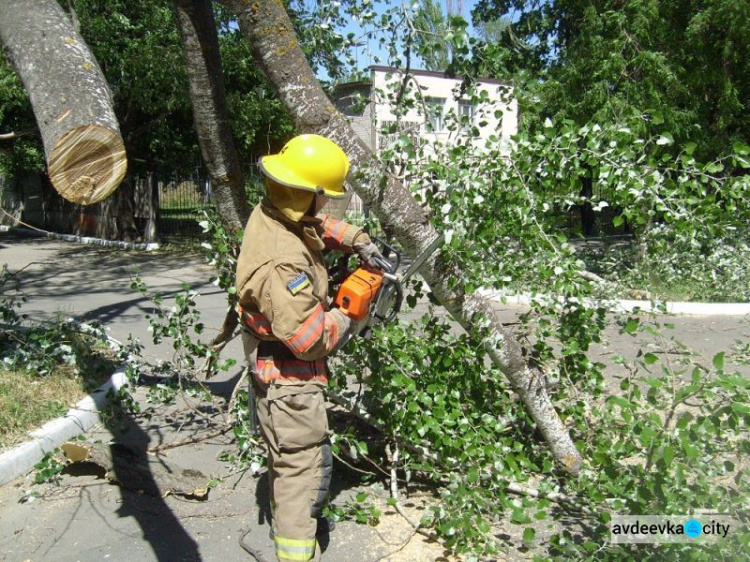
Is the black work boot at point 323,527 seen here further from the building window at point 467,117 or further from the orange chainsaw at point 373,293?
the building window at point 467,117

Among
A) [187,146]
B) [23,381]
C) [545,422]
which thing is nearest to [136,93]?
[187,146]

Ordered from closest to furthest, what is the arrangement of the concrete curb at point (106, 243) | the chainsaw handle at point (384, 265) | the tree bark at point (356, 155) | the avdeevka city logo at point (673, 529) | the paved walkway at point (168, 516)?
the avdeevka city logo at point (673, 529) < the chainsaw handle at point (384, 265) < the paved walkway at point (168, 516) < the tree bark at point (356, 155) < the concrete curb at point (106, 243)

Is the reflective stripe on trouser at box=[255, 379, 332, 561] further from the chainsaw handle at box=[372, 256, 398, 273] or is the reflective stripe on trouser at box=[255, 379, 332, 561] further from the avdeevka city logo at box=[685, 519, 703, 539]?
the avdeevka city logo at box=[685, 519, 703, 539]

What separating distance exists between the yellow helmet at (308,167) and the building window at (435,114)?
1.17 meters

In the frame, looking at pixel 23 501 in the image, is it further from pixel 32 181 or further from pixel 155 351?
pixel 32 181

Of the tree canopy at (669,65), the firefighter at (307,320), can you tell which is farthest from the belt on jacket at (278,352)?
the tree canopy at (669,65)

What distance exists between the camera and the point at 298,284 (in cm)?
272

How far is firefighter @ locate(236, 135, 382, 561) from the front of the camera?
279 centimetres

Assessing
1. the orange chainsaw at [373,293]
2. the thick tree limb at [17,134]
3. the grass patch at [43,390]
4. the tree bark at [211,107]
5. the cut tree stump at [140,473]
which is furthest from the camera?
the grass patch at [43,390]

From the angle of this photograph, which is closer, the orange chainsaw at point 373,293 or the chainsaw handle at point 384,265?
the orange chainsaw at point 373,293

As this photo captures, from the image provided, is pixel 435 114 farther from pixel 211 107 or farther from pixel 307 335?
pixel 307 335

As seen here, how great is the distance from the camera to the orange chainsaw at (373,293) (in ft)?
9.73

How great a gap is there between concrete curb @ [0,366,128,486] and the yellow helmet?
2.48 metres

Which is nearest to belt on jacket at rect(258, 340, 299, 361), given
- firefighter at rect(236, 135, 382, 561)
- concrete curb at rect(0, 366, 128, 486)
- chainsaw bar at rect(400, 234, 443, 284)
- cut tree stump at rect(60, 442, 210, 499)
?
firefighter at rect(236, 135, 382, 561)
